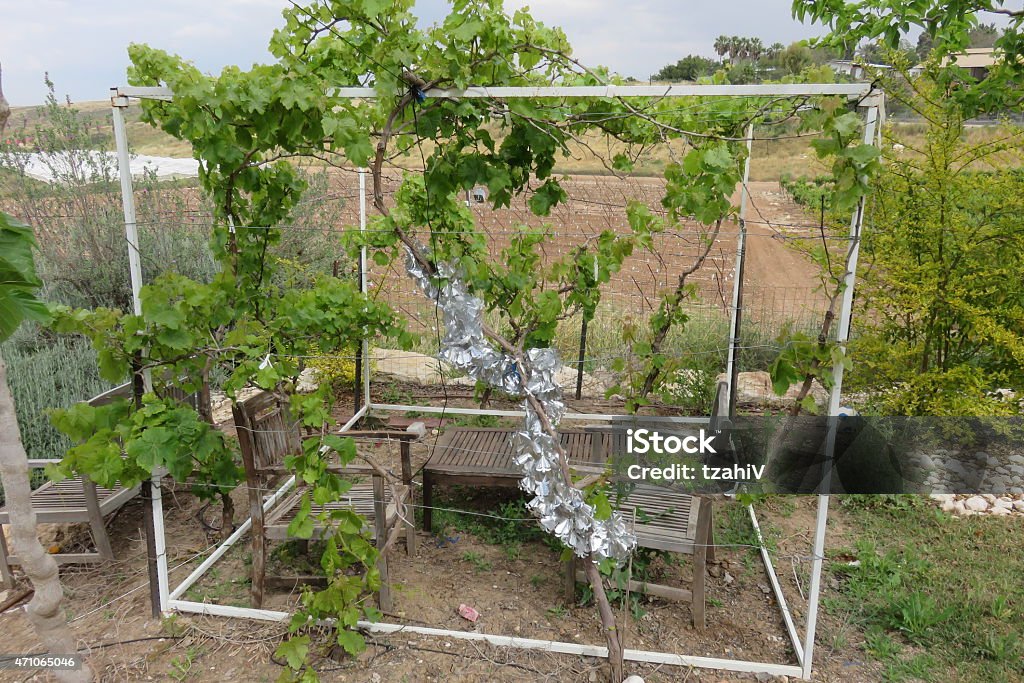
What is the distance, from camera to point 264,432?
3178mm

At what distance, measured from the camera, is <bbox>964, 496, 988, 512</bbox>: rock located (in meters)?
4.18

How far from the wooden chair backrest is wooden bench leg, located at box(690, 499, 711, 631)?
5.83 feet

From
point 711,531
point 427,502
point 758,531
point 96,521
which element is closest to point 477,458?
point 427,502

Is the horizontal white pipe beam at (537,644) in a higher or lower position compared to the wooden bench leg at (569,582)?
lower

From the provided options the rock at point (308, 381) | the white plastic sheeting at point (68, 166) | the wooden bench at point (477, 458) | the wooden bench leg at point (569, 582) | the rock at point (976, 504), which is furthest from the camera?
the white plastic sheeting at point (68, 166)

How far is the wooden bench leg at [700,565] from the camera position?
288cm

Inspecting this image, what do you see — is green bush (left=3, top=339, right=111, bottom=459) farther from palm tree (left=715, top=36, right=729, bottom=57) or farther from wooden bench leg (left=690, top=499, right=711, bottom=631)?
palm tree (left=715, top=36, right=729, bottom=57)

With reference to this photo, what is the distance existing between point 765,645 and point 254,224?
3.05 meters

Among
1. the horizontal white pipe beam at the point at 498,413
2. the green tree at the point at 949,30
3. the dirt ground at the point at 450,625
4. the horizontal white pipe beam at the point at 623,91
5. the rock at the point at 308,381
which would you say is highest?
the green tree at the point at 949,30

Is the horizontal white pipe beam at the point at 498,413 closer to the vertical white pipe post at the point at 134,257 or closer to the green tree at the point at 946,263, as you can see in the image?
the green tree at the point at 946,263

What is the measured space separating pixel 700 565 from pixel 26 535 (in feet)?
8.14

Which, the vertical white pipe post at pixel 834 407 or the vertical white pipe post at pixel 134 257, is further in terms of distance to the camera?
the vertical white pipe post at pixel 134 257

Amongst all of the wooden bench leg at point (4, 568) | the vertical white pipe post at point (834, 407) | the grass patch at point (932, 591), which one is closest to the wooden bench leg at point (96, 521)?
the wooden bench leg at point (4, 568)

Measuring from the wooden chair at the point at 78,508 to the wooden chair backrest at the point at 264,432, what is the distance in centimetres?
68
